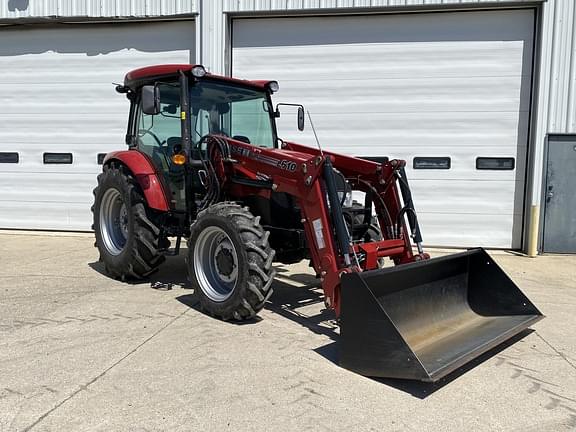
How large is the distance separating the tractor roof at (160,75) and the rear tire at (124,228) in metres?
1.02

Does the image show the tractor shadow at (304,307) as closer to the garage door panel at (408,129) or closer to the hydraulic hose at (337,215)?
the hydraulic hose at (337,215)

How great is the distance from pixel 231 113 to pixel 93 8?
5617 mm

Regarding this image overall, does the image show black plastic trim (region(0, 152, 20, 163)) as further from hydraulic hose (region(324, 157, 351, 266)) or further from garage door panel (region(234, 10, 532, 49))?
hydraulic hose (region(324, 157, 351, 266))

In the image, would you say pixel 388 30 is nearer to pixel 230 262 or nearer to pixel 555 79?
pixel 555 79

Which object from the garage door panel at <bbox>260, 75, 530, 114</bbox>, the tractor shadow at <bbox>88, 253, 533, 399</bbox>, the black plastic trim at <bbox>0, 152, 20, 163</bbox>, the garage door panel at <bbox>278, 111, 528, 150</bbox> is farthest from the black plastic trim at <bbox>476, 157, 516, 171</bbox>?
the black plastic trim at <bbox>0, 152, 20, 163</bbox>

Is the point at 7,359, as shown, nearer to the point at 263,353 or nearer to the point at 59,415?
the point at 59,415

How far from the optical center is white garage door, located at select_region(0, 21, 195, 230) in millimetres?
9664

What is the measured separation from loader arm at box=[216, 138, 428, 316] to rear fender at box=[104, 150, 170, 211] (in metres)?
0.84

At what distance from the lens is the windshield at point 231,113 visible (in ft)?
17.6

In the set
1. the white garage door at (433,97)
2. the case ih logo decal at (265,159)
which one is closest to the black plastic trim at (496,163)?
the white garage door at (433,97)

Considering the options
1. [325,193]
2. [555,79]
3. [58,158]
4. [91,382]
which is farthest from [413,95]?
[91,382]

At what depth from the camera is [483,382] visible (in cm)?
342

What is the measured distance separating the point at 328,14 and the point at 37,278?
20.8ft

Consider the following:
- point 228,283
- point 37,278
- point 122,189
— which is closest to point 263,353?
point 228,283
